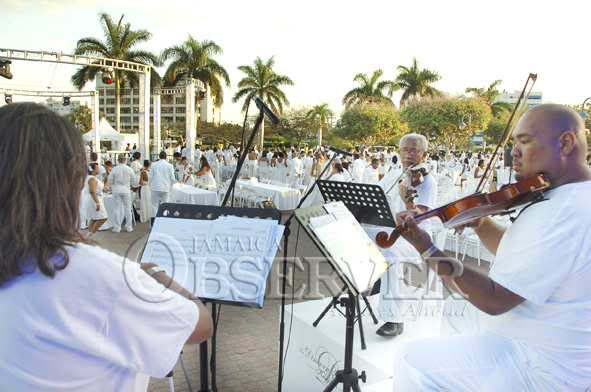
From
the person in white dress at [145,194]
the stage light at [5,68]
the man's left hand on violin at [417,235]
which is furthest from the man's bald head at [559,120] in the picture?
the stage light at [5,68]

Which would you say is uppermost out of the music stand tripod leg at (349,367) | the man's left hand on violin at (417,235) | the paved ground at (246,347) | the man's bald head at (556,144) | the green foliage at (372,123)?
the green foliage at (372,123)

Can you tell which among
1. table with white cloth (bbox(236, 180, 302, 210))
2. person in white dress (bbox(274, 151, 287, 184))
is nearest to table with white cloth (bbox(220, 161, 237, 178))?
person in white dress (bbox(274, 151, 287, 184))

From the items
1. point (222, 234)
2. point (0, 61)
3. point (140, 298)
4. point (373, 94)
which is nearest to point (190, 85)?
point (0, 61)

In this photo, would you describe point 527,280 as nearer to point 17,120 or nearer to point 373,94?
point 17,120

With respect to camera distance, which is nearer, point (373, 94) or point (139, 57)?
point (139, 57)

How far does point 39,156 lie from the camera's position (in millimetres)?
1202

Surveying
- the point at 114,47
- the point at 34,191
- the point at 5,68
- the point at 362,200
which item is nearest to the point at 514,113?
the point at 362,200

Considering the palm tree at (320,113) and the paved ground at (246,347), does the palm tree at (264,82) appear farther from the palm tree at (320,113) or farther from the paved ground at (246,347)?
the paved ground at (246,347)

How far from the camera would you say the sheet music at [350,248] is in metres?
2.56

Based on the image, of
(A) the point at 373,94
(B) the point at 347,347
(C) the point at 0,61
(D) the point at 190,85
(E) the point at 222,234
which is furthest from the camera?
(A) the point at 373,94

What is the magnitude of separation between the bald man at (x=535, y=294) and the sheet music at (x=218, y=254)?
871 millimetres

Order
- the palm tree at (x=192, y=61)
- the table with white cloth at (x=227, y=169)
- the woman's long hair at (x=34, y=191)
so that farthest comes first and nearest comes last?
the palm tree at (x=192, y=61) < the table with white cloth at (x=227, y=169) < the woman's long hair at (x=34, y=191)

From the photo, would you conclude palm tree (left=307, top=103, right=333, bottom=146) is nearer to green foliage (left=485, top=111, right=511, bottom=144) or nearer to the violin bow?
green foliage (left=485, top=111, right=511, bottom=144)

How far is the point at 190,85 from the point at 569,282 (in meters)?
18.4
